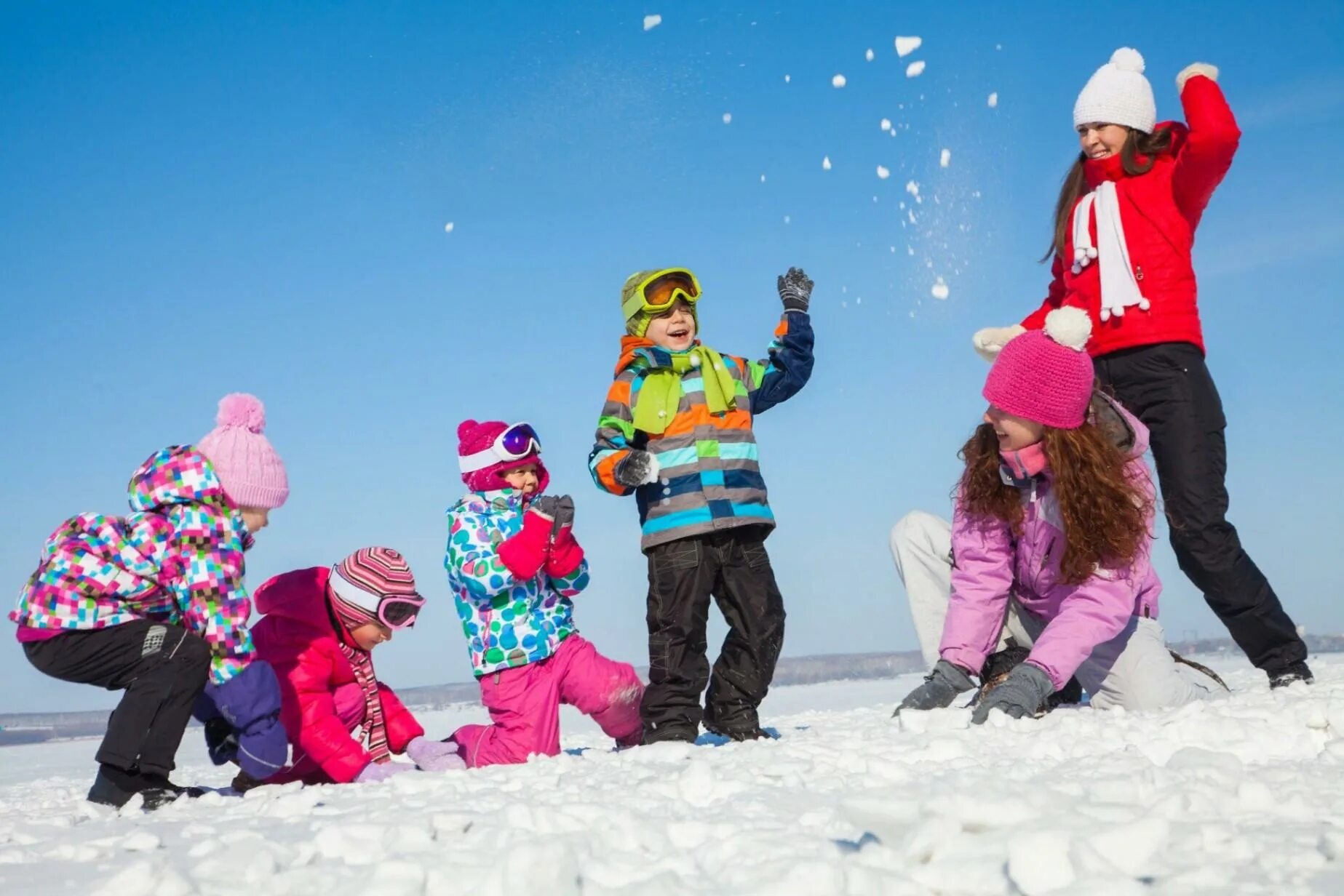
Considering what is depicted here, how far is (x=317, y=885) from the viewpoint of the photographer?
198 cm

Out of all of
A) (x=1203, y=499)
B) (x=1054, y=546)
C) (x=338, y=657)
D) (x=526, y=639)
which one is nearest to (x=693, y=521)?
(x=526, y=639)

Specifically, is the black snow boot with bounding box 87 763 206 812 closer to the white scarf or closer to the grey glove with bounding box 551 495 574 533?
the grey glove with bounding box 551 495 574 533

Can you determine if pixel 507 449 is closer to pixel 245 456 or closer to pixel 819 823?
pixel 245 456

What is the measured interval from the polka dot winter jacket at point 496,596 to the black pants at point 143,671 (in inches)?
44.3

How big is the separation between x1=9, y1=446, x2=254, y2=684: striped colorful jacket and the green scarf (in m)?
1.64

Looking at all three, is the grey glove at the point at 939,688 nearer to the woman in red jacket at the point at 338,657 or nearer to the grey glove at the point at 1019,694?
the grey glove at the point at 1019,694

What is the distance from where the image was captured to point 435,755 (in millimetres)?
4945

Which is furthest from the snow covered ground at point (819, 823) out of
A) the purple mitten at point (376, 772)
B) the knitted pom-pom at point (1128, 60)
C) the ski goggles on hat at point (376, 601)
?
the knitted pom-pom at point (1128, 60)

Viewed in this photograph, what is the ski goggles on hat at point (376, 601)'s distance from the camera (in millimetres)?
4918

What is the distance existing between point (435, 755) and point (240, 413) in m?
1.68

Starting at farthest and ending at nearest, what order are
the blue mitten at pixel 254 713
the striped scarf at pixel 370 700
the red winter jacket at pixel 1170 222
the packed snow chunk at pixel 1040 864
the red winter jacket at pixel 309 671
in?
the striped scarf at pixel 370 700, the red winter jacket at pixel 309 671, the red winter jacket at pixel 1170 222, the blue mitten at pixel 254 713, the packed snow chunk at pixel 1040 864

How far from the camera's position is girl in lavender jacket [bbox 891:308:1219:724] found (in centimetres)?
405

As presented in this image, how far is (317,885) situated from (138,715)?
2.20m

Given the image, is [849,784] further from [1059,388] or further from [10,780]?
[10,780]
